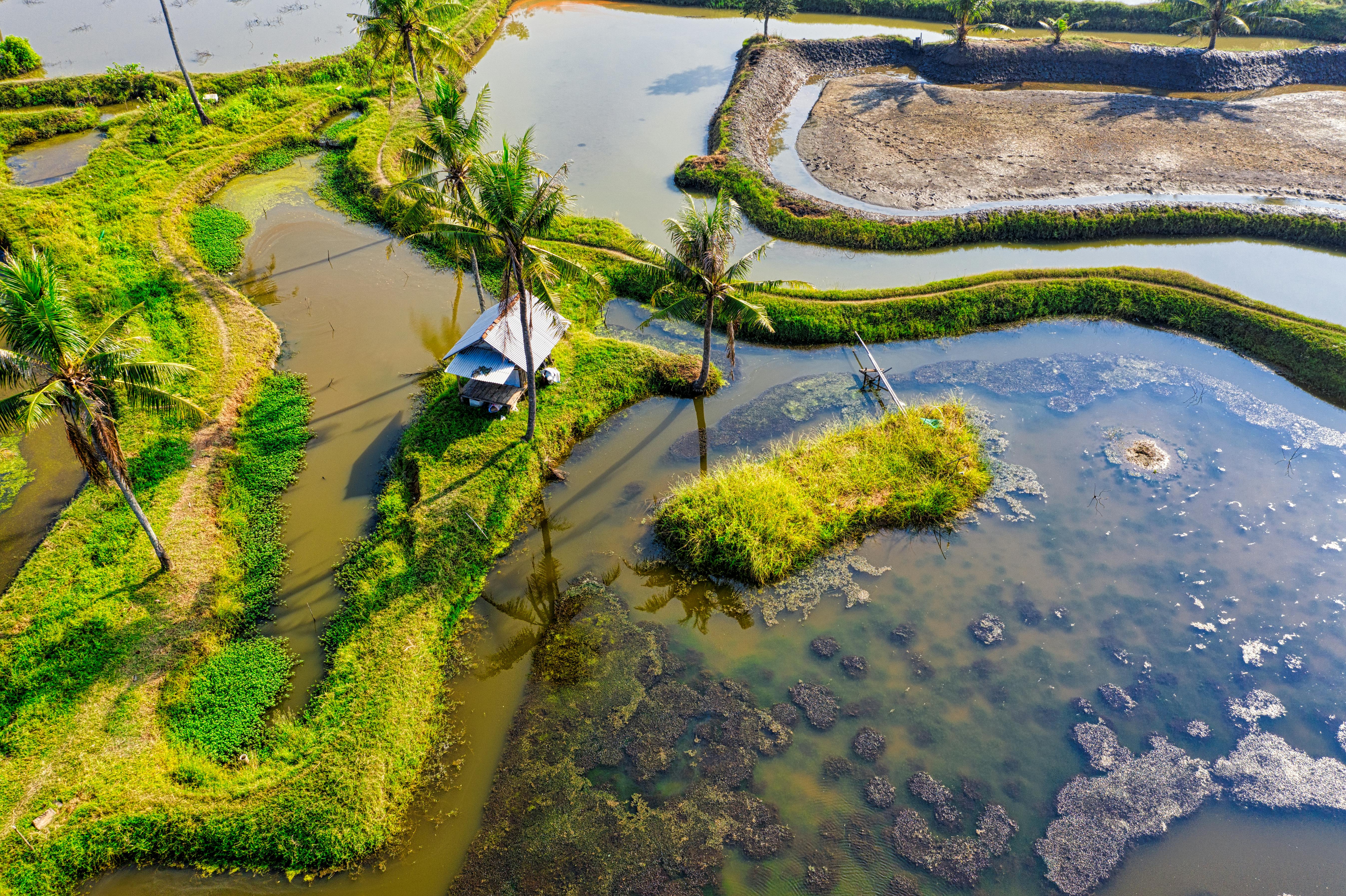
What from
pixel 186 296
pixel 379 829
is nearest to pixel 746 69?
pixel 186 296

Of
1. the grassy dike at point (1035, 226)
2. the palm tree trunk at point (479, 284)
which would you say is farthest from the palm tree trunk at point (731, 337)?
the grassy dike at point (1035, 226)

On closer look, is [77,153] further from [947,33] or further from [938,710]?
[947,33]

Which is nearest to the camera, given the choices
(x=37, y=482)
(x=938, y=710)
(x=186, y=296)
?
(x=938, y=710)

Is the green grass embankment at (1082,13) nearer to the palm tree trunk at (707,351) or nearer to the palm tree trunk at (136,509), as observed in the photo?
the palm tree trunk at (707,351)

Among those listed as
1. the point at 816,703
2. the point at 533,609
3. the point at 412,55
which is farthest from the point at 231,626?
the point at 412,55

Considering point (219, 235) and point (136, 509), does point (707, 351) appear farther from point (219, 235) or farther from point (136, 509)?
point (219, 235)
